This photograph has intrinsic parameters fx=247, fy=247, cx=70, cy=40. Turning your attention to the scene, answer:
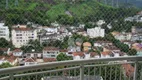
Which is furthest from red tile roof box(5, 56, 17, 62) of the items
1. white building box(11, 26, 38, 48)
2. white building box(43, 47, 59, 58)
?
white building box(43, 47, 59, 58)

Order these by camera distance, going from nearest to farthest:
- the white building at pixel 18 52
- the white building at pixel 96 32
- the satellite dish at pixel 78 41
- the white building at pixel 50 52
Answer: the white building at pixel 18 52 < the white building at pixel 50 52 < the satellite dish at pixel 78 41 < the white building at pixel 96 32

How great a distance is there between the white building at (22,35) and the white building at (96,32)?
978mm

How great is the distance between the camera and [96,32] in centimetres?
434

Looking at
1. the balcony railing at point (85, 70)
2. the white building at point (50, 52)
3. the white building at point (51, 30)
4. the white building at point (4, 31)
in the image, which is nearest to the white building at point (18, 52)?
the white building at point (4, 31)

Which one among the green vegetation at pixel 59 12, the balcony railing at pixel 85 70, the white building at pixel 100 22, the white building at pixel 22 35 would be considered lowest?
the balcony railing at pixel 85 70

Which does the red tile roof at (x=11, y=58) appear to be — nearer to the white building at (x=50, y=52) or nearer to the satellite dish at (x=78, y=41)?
the white building at (x=50, y=52)

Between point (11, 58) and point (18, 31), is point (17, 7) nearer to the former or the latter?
point (18, 31)

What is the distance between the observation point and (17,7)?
3.92m

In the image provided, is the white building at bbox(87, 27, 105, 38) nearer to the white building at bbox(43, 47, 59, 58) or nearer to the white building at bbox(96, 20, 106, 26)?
the white building at bbox(96, 20, 106, 26)

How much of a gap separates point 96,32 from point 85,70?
153cm

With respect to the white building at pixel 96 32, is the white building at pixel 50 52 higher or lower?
lower

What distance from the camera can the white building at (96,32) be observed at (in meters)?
4.31

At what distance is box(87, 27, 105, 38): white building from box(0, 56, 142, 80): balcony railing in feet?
3.78

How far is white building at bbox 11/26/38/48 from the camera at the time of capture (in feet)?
12.0
